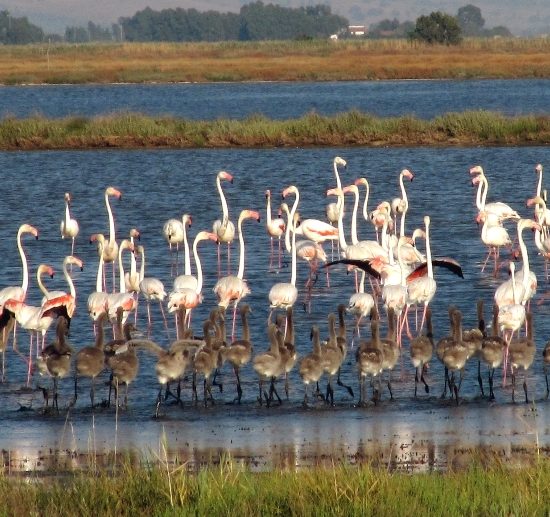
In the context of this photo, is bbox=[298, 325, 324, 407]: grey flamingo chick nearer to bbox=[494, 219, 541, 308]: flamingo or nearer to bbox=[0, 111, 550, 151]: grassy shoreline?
bbox=[494, 219, 541, 308]: flamingo

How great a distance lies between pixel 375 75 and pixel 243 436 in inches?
2382

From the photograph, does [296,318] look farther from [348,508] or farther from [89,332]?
[348,508]

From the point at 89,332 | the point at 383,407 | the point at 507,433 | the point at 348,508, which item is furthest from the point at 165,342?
the point at 348,508

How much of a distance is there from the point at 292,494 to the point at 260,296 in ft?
31.7

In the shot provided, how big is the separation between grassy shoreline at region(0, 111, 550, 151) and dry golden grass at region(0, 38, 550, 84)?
108 feet

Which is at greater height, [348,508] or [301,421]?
[348,508]

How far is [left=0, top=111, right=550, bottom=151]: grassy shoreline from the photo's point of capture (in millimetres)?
35125

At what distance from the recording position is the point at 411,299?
556 inches

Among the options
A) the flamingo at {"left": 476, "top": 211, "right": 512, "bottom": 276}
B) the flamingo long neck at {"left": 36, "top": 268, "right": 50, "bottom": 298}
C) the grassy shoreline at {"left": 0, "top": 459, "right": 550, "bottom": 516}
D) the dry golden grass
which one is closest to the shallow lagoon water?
the flamingo at {"left": 476, "top": 211, "right": 512, "bottom": 276}

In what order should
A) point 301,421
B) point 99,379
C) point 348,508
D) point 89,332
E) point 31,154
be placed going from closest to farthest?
point 348,508, point 301,421, point 99,379, point 89,332, point 31,154

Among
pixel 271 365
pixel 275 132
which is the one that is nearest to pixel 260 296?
pixel 271 365

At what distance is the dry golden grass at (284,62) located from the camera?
71000 millimetres

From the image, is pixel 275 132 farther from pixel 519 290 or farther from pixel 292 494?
pixel 292 494

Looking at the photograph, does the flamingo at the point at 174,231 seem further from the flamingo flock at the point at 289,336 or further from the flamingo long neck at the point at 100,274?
the flamingo long neck at the point at 100,274
